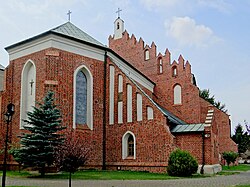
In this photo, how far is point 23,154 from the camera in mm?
17953

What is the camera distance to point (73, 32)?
25188 mm

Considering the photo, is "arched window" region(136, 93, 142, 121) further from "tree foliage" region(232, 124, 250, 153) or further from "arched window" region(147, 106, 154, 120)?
"tree foliage" region(232, 124, 250, 153)

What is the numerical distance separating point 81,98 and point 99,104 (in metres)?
1.45

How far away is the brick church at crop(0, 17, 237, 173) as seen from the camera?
22.3 m

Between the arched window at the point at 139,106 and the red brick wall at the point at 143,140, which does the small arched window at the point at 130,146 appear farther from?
the arched window at the point at 139,106

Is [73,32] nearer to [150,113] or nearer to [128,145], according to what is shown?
[150,113]

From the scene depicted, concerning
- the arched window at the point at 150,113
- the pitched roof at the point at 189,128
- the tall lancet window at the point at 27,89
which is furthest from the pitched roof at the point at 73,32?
the pitched roof at the point at 189,128

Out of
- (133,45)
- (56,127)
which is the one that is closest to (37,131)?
(56,127)

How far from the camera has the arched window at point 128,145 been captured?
23.8m

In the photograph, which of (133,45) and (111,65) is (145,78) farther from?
(111,65)

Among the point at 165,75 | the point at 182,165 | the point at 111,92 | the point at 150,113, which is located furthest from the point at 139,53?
the point at 182,165

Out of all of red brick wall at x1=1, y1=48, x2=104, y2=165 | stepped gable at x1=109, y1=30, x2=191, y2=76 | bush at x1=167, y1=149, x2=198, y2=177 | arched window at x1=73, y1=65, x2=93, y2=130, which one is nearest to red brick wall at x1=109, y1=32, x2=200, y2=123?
stepped gable at x1=109, y1=30, x2=191, y2=76

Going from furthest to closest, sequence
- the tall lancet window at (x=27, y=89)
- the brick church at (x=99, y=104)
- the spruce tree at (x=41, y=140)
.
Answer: the tall lancet window at (x=27, y=89), the brick church at (x=99, y=104), the spruce tree at (x=41, y=140)

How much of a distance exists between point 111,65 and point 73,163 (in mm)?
14167
